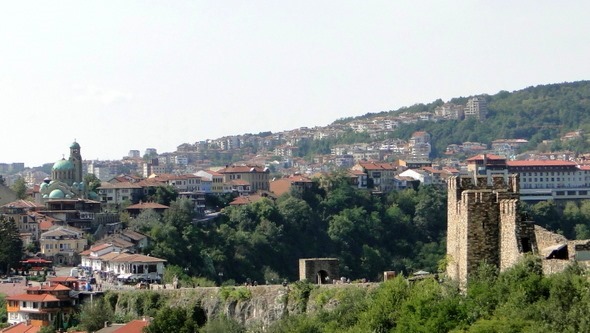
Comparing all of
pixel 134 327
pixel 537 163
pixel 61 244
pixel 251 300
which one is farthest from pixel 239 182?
pixel 251 300

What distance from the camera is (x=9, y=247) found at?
69.9 m

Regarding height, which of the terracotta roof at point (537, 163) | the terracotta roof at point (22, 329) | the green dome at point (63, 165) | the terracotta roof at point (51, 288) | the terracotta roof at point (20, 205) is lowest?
the terracotta roof at point (22, 329)

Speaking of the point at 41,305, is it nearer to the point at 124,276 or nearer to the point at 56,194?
the point at 124,276

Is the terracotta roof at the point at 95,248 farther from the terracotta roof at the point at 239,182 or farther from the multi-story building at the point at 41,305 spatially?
the terracotta roof at the point at 239,182

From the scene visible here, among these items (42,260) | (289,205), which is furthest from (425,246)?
(42,260)

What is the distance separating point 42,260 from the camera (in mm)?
73188

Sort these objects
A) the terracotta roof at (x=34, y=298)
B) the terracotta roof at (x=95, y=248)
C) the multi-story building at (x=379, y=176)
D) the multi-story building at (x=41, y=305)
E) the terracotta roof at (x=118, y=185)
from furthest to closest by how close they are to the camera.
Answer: the multi-story building at (x=379, y=176) → the terracotta roof at (x=118, y=185) → the terracotta roof at (x=95, y=248) → the terracotta roof at (x=34, y=298) → the multi-story building at (x=41, y=305)

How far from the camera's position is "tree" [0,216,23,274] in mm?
69062

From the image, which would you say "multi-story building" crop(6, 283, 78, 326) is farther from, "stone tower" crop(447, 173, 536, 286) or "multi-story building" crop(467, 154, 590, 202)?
"multi-story building" crop(467, 154, 590, 202)

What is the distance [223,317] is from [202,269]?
4108cm

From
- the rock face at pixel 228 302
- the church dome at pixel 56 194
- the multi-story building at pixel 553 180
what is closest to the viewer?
the rock face at pixel 228 302

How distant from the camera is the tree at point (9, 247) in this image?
69062 mm

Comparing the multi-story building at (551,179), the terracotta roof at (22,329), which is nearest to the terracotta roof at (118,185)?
the multi-story building at (551,179)

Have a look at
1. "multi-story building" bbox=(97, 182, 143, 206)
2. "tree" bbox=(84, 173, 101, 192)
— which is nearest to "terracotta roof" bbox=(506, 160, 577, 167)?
"tree" bbox=(84, 173, 101, 192)
